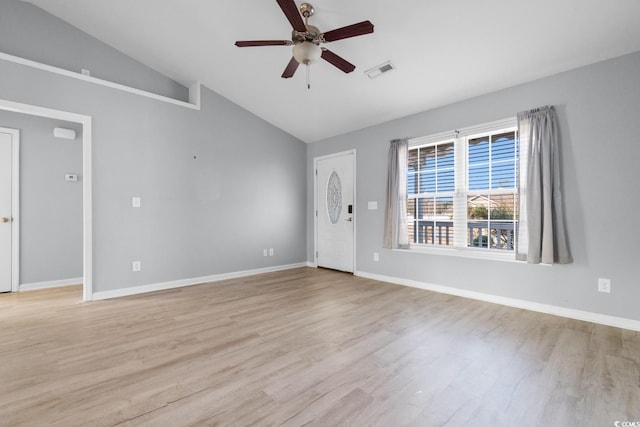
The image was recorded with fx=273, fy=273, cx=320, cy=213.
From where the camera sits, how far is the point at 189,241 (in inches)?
165

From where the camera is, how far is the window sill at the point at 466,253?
3219 millimetres

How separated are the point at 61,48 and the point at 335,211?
14.9 feet

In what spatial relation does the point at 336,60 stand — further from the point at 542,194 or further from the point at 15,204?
the point at 15,204

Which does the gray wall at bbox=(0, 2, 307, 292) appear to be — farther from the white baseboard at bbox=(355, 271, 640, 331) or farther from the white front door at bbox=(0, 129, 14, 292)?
the white baseboard at bbox=(355, 271, 640, 331)

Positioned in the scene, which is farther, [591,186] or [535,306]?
[535,306]

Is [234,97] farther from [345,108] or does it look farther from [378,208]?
[378,208]

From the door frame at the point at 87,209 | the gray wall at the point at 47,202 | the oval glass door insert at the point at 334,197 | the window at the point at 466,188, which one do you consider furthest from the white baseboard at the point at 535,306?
the gray wall at the point at 47,202

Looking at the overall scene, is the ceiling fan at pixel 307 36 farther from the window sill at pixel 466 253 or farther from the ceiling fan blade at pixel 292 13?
the window sill at pixel 466 253

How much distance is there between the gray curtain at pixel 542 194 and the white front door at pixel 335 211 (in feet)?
8.28

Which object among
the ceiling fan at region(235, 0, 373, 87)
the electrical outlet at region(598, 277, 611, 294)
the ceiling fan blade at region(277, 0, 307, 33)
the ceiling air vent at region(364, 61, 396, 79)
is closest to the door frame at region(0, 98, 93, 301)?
the ceiling fan at region(235, 0, 373, 87)

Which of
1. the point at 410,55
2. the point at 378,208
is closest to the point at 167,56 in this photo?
the point at 410,55

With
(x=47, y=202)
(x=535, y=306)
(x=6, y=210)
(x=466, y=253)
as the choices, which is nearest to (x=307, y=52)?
(x=466, y=253)

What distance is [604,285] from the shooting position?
2.64 m

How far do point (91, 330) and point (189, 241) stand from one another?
1797 millimetres
